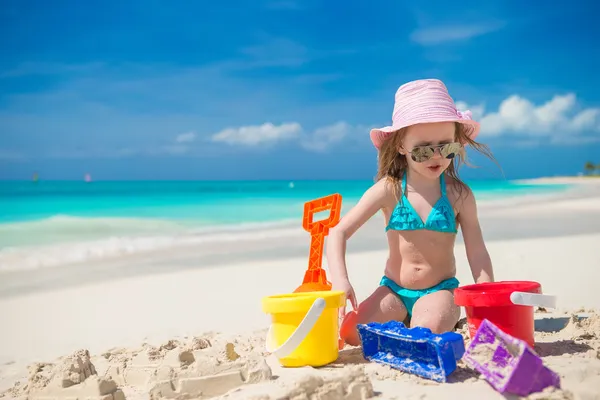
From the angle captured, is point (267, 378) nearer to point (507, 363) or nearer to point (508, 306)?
point (507, 363)

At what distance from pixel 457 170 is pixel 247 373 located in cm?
170

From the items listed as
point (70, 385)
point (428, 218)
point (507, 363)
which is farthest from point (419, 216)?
point (70, 385)

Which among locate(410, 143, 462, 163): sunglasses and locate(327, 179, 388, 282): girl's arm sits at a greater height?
locate(410, 143, 462, 163): sunglasses

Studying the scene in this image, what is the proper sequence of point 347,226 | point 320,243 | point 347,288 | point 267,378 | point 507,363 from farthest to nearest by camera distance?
point 320,243, point 347,226, point 347,288, point 267,378, point 507,363

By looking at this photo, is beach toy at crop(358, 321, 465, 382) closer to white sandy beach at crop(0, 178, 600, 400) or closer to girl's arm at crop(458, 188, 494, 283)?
white sandy beach at crop(0, 178, 600, 400)

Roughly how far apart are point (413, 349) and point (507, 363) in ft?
1.20

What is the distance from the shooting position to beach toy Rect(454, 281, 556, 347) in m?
2.32

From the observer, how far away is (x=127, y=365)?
2.72 metres

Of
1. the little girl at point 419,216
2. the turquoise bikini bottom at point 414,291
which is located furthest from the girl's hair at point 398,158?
the turquoise bikini bottom at point 414,291

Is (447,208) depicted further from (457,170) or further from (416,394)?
(416,394)

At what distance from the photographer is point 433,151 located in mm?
2953

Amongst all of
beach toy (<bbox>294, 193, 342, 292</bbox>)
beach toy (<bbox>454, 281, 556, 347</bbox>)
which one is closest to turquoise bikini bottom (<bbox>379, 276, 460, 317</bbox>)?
beach toy (<bbox>294, 193, 342, 292</bbox>)

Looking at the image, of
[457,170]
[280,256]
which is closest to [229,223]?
[280,256]

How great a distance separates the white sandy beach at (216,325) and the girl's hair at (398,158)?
2.99 ft
